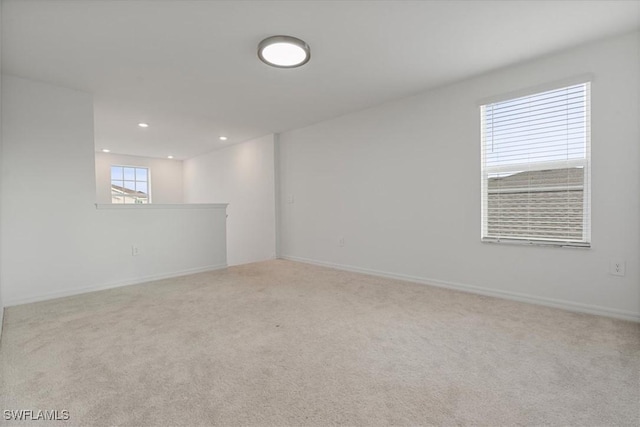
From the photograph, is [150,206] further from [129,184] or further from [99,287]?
[129,184]

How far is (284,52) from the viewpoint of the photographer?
2.48 metres

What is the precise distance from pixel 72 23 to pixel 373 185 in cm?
329

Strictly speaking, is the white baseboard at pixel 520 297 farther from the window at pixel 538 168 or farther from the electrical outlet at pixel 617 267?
the window at pixel 538 168

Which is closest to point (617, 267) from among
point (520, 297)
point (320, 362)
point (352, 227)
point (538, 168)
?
point (520, 297)

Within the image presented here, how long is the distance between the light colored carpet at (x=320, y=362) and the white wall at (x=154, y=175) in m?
5.11

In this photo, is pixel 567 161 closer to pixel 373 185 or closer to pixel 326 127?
pixel 373 185

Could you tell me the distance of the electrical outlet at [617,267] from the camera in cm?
Answer: 232

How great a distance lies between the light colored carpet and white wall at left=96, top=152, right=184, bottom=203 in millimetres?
5111

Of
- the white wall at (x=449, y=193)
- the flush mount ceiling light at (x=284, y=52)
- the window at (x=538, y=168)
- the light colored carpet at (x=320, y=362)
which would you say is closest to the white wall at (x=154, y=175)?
the white wall at (x=449, y=193)

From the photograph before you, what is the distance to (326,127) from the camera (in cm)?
456

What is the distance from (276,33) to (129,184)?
22.6ft

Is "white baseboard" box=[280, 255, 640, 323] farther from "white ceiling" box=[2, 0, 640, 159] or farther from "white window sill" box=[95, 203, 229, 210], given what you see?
"white window sill" box=[95, 203, 229, 210]

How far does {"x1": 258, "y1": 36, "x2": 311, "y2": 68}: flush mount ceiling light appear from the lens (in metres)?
2.32

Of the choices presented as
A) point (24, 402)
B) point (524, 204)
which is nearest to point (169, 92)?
point (24, 402)
